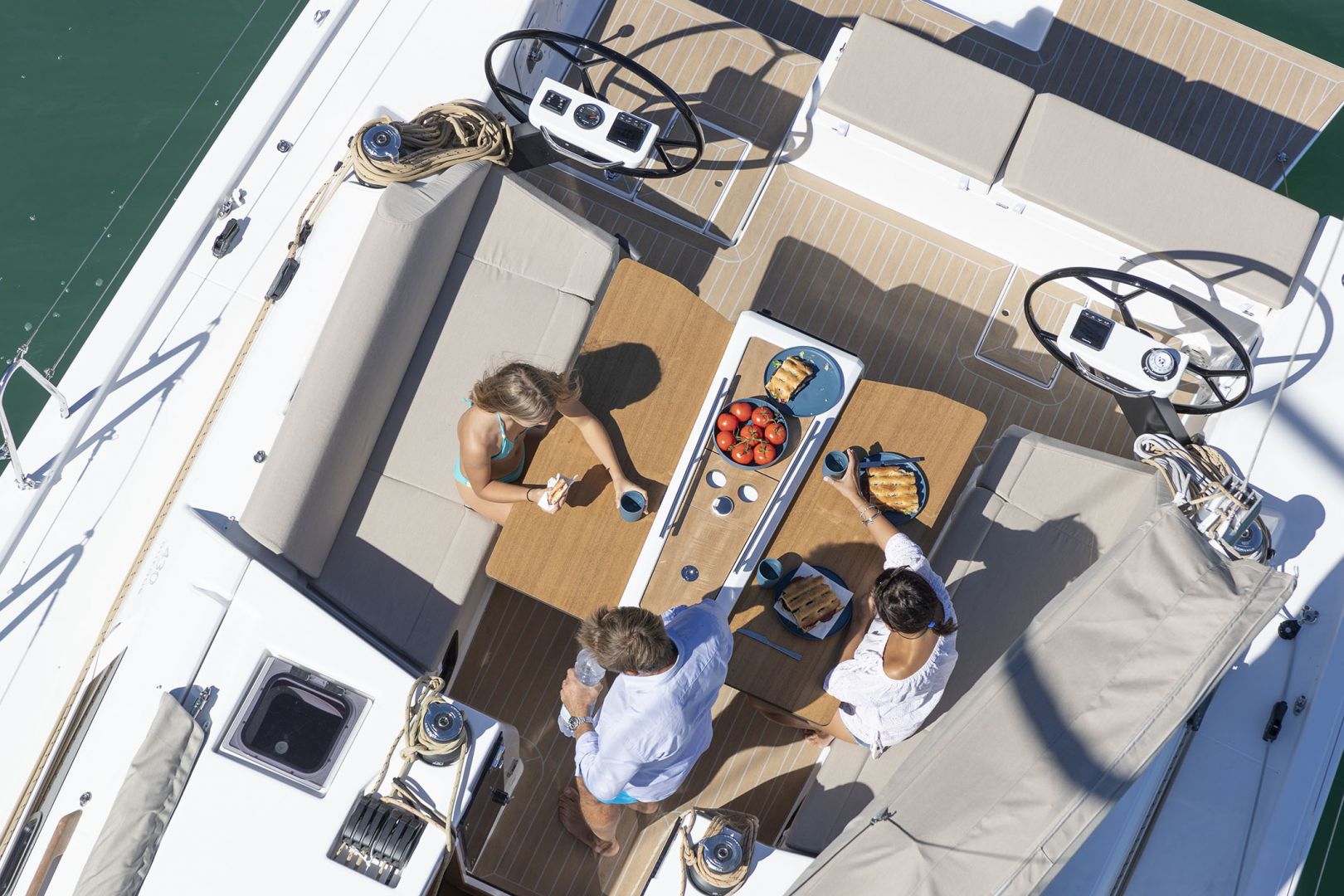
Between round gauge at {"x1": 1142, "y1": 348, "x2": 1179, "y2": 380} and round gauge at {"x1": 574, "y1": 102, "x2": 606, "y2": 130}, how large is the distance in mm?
1934

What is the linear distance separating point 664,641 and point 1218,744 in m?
1.91

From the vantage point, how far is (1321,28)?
5277 mm

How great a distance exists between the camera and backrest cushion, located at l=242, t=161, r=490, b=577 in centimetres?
308

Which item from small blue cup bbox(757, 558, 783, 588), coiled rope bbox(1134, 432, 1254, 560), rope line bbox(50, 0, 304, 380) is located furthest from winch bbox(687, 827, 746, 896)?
rope line bbox(50, 0, 304, 380)

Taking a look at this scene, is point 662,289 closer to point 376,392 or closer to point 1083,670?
point 376,392

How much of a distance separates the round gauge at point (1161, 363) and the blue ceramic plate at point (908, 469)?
869 mm

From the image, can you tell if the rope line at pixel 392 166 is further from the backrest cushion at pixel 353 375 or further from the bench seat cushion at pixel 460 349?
the bench seat cushion at pixel 460 349

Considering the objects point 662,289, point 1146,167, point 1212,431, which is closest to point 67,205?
point 662,289

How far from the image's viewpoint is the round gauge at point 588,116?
10.9 feet

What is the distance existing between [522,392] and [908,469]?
1.17 meters

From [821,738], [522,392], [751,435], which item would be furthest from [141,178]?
[821,738]

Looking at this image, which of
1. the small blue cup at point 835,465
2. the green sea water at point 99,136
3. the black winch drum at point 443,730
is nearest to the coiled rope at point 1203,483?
the small blue cup at point 835,465

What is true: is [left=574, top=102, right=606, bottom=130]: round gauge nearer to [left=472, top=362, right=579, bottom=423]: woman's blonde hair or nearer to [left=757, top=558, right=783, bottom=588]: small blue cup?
[left=472, top=362, right=579, bottom=423]: woman's blonde hair

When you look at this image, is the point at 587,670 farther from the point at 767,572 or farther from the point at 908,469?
the point at 908,469
